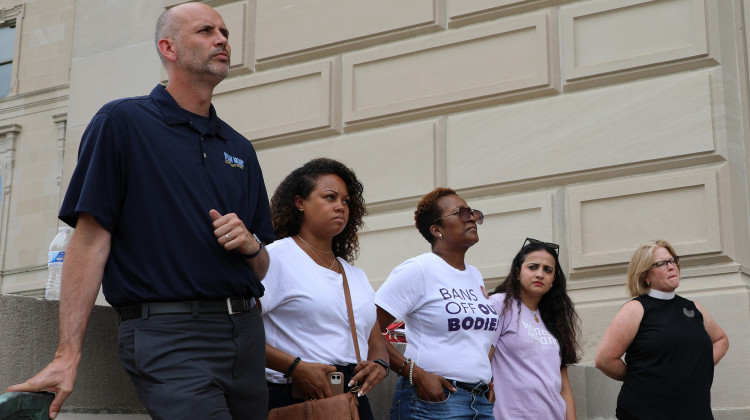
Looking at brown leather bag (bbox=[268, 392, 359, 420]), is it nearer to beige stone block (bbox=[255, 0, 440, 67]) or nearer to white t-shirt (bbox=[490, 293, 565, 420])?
white t-shirt (bbox=[490, 293, 565, 420])

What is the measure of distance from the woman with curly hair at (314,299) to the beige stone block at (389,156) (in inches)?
144

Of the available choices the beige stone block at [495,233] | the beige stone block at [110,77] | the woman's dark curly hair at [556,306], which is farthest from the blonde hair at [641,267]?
the beige stone block at [110,77]

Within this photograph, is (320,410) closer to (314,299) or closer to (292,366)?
(292,366)

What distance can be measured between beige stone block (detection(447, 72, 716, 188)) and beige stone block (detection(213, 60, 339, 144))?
1.21m

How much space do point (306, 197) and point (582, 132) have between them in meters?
3.63

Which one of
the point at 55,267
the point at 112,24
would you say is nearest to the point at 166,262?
the point at 55,267

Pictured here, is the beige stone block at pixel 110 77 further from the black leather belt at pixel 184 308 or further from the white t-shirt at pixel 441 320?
the black leather belt at pixel 184 308

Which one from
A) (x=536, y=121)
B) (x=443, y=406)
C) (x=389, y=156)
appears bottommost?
(x=443, y=406)

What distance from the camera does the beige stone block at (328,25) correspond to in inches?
331

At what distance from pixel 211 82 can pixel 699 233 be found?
4411 mm

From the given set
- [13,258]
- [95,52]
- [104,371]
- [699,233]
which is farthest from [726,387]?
[13,258]

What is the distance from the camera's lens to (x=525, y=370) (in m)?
5.19

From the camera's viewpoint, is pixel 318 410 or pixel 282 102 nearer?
pixel 318 410

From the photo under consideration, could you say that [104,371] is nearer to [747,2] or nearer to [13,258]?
[747,2]
